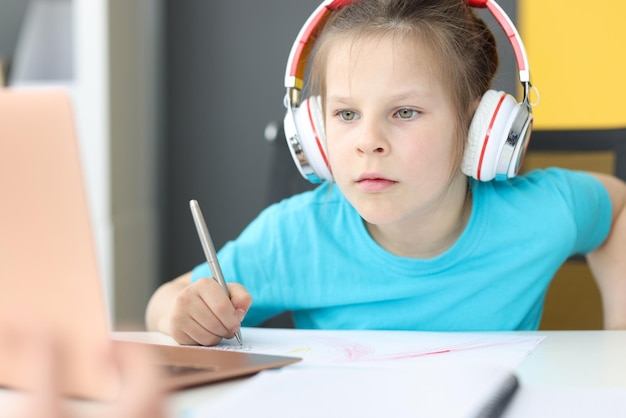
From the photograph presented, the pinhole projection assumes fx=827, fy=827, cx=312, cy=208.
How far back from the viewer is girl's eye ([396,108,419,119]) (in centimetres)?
95

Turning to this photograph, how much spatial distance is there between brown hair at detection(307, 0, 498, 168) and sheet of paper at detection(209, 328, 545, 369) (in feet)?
0.87

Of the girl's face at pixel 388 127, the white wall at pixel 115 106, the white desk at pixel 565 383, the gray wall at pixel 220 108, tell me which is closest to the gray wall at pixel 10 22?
the white wall at pixel 115 106

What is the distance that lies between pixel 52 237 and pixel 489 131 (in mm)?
589

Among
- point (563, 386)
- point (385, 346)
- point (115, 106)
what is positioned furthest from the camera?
point (115, 106)

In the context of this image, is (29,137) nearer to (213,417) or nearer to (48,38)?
(213,417)

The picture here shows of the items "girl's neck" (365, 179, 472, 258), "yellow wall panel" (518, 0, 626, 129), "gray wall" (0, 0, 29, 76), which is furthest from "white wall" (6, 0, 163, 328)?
"girl's neck" (365, 179, 472, 258)

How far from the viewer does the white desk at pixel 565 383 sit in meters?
0.55

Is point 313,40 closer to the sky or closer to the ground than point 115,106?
closer to the sky

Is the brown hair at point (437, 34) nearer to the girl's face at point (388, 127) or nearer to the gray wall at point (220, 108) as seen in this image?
the girl's face at point (388, 127)

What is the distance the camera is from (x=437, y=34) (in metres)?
1.01

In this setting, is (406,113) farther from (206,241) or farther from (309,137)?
(206,241)

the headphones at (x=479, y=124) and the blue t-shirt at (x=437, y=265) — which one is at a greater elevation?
the headphones at (x=479, y=124)

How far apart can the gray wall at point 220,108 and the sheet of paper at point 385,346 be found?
1.53m

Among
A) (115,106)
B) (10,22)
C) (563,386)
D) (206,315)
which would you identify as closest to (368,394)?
(563,386)
